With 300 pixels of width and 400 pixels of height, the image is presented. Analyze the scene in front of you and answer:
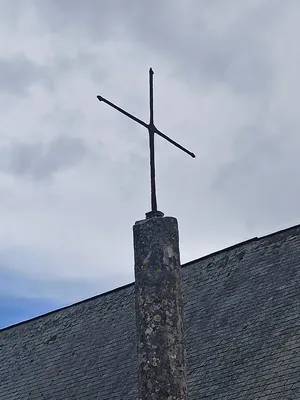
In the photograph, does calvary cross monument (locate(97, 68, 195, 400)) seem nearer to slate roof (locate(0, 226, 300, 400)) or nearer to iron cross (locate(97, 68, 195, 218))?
iron cross (locate(97, 68, 195, 218))

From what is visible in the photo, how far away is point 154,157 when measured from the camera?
690 centimetres

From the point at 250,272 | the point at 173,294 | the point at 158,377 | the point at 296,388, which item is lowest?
the point at 158,377

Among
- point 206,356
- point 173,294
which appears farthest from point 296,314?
point 173,294

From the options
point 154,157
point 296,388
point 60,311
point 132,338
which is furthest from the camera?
point 60,311

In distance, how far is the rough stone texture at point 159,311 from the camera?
603 centimetres

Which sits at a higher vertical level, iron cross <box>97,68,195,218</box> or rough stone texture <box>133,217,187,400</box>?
iron cross <box>97,68,195,218</box>

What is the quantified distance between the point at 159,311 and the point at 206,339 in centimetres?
912

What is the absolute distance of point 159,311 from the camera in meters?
6.21

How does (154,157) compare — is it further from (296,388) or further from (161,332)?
(296,388)

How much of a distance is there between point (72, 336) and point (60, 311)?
2.01m

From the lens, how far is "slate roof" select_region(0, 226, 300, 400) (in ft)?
43.9

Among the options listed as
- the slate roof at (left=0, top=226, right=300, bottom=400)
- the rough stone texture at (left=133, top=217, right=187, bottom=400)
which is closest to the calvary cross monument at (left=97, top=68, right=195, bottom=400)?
the rough stone texture at (left=133, top=217, right=187, bottom=400)

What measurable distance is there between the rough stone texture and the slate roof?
20.1 feet

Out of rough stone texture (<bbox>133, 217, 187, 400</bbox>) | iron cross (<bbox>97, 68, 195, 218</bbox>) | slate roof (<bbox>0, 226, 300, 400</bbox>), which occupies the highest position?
slate roof (<bbox>0, 226, 300, 400</bbox>)
